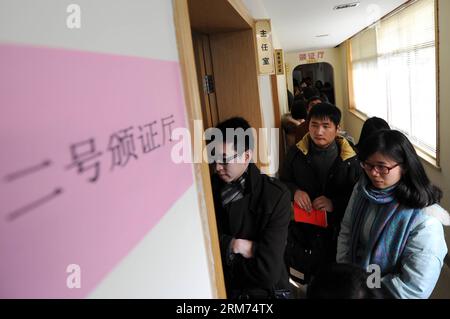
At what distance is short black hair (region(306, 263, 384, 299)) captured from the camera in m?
0.79

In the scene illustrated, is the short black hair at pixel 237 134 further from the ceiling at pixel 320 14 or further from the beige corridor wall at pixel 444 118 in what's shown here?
the ceiling at pixel 320 14

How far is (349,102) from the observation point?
8203 millimetres

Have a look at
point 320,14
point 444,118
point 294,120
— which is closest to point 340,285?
point 444,118

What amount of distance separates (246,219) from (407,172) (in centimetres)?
62

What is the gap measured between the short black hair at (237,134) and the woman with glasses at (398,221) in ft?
1.53

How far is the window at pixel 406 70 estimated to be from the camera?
3.27 metres

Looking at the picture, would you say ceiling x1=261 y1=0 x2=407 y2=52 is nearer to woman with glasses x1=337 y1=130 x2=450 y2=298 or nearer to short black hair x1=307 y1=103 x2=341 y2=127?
short black hair x1=307 y1=103 x2=341 y2=127

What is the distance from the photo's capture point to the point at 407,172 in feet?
4.16

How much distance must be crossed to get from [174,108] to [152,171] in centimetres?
17

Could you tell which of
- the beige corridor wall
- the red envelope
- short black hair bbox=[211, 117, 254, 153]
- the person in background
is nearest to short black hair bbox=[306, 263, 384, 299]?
short black hair bbox=[211, 117, 254, 153]

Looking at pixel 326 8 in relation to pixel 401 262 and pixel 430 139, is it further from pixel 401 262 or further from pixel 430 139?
pixel 401 262

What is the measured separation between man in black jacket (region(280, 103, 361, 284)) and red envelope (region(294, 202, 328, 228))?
0.07 ft

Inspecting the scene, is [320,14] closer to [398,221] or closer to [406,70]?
[406,70]

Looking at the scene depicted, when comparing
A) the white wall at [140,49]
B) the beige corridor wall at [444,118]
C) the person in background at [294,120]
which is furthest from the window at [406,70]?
the white wall at [140,49]
